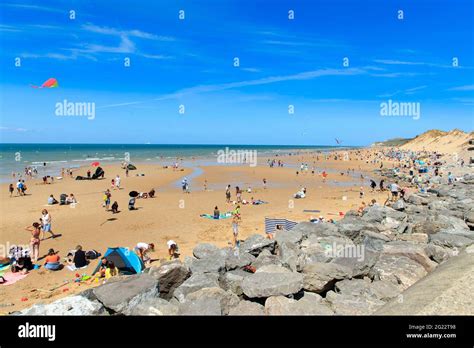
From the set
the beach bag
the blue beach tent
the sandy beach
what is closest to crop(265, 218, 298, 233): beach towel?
the sandy beach

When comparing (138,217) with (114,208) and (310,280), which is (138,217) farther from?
(310,280)

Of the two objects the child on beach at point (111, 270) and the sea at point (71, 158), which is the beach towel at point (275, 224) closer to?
the child on beach at point (111, 270)

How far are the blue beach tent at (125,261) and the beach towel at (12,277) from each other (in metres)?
2.75

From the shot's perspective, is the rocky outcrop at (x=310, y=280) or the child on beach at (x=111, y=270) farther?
the child on beach at (x=111, y=270)

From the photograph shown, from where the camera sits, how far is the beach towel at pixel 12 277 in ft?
37.8

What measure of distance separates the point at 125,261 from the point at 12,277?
13.4 feet

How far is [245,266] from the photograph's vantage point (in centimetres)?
962

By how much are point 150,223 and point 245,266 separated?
11.3m

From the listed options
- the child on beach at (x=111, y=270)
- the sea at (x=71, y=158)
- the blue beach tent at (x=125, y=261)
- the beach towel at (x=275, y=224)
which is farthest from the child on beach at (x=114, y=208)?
the sea at (x=71, y=158)

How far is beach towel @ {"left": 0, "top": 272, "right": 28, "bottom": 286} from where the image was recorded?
37.8ft

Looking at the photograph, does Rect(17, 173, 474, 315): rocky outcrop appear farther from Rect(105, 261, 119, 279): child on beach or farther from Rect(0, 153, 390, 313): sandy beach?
Rect(0, 153, 390, 313): sandy beach
